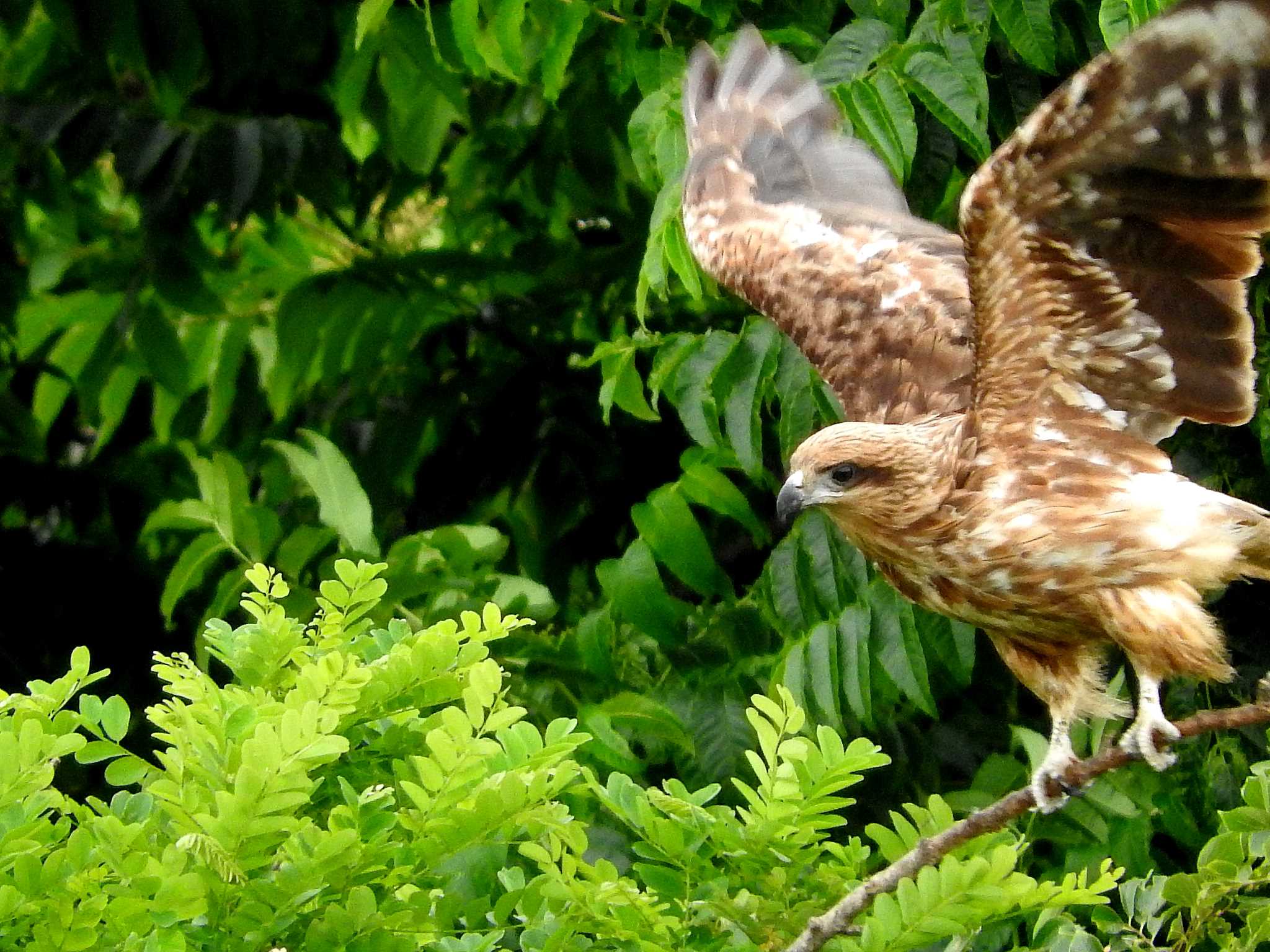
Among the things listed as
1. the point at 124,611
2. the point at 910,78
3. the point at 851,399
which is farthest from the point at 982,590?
the point at 124,611

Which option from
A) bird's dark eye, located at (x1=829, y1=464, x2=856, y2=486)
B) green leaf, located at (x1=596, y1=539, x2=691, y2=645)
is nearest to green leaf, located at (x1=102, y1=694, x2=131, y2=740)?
bird's dark eye, located at (x1=829, y1=464, x2=856, y2=486)

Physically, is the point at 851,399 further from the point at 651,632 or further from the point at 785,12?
the point at 785,12

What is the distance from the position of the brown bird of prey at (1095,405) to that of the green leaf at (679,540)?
0.46 meters

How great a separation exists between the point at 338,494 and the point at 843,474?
4.27ft

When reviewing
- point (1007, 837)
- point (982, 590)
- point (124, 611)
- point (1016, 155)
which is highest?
point (1016, 155)

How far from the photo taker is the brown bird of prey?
262 cm

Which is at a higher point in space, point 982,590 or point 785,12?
point 785,12

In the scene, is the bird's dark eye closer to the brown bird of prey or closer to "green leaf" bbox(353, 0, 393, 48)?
the brown bird of prey

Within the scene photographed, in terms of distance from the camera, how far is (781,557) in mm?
3504

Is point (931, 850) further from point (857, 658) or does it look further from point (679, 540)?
point (679, 540)

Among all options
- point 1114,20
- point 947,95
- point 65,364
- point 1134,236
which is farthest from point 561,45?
point 65,364

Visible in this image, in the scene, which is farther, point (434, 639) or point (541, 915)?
point (434, 639)

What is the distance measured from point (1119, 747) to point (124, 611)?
3244 mm

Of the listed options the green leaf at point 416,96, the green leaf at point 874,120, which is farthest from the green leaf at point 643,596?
the green leaf at point 416,96
